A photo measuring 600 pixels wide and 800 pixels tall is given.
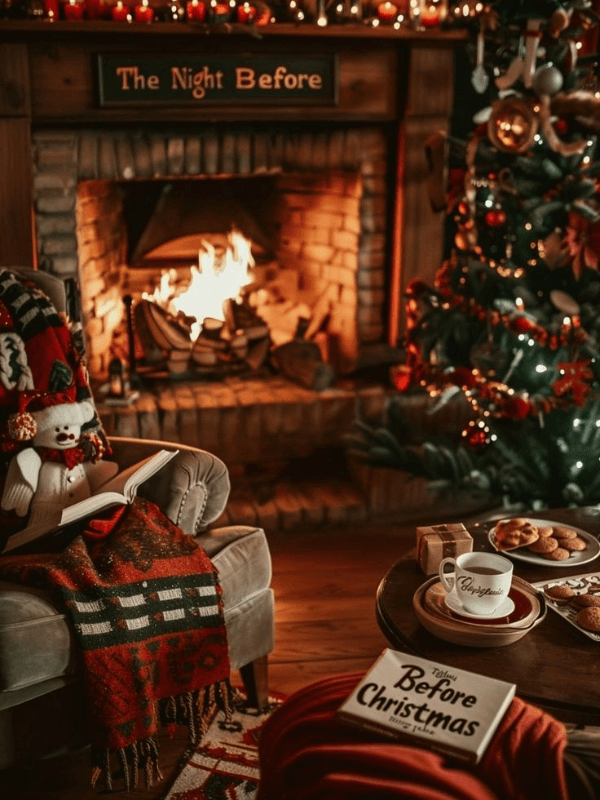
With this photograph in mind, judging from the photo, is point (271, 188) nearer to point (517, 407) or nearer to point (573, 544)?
point (517, 407)

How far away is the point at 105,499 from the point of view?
6.43 feet

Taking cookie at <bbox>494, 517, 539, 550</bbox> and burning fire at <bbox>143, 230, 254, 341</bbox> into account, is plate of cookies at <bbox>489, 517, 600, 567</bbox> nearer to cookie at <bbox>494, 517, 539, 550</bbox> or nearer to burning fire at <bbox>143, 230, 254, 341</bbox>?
cookie at <bbox>494, 517, 539, 550</bbox>

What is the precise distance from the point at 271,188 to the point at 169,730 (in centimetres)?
219

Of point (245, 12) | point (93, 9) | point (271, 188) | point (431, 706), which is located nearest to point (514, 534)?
point (431, 706)

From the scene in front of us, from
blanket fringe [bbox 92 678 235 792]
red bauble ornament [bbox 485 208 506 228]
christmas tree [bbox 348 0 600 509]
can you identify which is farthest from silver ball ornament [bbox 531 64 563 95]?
blanket fringe [bbox 92 678 235 792]

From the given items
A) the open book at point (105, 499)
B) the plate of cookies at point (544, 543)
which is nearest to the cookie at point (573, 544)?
the plate of cookies at point (544, 543)

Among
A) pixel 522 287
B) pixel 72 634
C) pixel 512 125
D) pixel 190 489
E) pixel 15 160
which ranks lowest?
pixel 72 634

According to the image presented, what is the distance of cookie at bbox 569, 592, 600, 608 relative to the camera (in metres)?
1.56

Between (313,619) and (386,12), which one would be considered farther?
(386,12)

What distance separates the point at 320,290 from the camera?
3.52 m

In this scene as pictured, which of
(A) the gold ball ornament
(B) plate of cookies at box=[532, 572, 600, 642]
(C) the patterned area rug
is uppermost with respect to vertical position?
(A) the gold ball ornament

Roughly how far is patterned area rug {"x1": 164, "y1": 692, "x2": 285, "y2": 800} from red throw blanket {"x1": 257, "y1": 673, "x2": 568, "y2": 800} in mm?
693

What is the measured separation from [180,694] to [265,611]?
0.28 m

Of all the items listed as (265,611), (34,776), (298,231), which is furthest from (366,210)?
(34,776)
